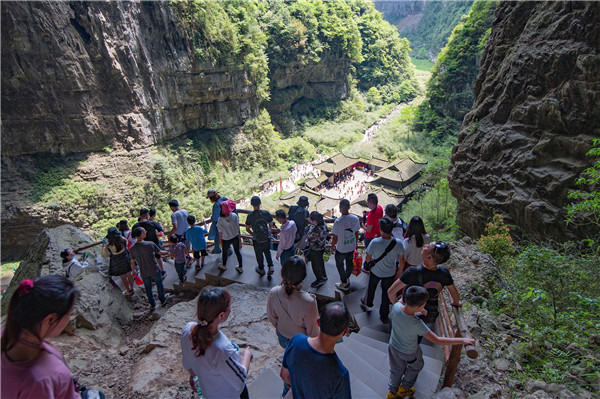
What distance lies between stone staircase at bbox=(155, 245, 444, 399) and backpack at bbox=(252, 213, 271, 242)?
93 centimetres

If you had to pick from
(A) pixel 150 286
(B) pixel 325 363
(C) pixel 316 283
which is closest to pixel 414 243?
(C) pixel 316 283

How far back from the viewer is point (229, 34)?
22578mm

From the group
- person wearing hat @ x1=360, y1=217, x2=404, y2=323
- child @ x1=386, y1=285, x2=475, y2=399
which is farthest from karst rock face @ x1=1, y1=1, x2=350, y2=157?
child @ x1=386, y1=285, x2=475, y2=399

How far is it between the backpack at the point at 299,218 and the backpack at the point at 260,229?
1.54 ft

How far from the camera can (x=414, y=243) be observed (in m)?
4.20

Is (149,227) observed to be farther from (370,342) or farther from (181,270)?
(370,342)

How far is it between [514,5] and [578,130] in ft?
15.8

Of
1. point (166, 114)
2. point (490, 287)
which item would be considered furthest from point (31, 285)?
point (166, 114)

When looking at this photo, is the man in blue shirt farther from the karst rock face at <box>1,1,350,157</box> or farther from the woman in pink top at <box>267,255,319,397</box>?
the karst rock face at <box>1,1,350,157</box>

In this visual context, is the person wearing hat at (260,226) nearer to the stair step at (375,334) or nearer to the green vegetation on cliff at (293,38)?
the stair step at (375,334)

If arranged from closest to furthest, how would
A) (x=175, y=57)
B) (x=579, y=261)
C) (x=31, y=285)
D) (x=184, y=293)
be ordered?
(x=31, y=285) → (x=579, y=261) → (x=184, y=293) → (x=175, y=57)

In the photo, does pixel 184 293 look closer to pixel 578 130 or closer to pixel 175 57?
pixel 578 130

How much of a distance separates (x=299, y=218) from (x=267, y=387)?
110 inches

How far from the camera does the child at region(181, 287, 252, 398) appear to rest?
85.7 inches
